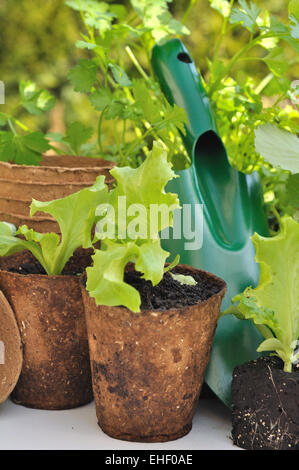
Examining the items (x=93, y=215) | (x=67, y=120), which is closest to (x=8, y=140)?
(x=93, y=215)

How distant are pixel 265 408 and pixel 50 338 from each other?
29 centimetres

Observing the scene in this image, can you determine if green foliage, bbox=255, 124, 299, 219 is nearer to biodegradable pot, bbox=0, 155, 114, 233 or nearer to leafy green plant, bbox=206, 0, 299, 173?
leafy green plant, bbox=206, 0, 299, 173

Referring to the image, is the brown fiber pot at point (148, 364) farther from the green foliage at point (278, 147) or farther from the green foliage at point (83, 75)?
the green foliage at point (83, 75)

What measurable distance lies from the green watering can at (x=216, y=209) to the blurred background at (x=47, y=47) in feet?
2.65

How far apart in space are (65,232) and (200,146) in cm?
34

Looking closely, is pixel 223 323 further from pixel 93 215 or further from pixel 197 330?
pixel 93 215

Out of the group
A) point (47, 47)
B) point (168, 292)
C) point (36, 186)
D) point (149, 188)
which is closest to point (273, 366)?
point (168, 292)

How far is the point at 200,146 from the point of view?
1.02 meters

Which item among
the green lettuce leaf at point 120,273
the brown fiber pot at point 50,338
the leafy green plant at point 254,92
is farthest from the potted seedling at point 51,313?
the leafy green plant at point 254,92

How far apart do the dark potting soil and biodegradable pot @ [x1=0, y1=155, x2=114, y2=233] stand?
0.18 m

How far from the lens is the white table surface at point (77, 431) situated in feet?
2.39

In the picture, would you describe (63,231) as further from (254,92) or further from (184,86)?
(254,92)

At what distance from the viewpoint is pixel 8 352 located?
82 cm

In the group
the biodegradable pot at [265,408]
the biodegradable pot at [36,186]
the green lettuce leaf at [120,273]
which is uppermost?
the green lettuce leaf at [120,273]
